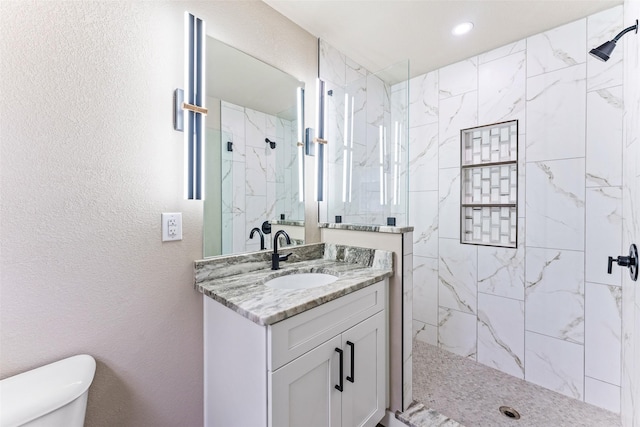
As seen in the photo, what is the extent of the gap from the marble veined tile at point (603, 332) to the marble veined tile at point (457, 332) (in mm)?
663

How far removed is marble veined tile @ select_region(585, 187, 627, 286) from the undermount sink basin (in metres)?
1.59

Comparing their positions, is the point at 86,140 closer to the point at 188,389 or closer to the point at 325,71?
the point at 188,389

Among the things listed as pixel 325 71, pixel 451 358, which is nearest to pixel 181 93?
pixel 325 71

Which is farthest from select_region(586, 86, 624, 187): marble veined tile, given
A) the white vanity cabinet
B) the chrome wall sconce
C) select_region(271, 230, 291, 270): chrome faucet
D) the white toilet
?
the white toilet

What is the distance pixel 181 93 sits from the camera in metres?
1.25

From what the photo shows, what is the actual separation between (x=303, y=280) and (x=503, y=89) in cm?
197

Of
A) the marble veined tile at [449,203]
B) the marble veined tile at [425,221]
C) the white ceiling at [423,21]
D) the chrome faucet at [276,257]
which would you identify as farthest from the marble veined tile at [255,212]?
the marble veined tile at [449,203]

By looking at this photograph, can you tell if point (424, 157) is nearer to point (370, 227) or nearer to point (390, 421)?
point (370, 227)

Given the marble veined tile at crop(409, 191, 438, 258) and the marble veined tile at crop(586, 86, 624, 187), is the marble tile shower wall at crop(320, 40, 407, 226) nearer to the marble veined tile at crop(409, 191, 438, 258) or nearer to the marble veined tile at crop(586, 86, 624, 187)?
the marble veined tile at crop(409, 191, 438, 258)

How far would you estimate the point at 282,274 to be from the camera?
150 centimetres

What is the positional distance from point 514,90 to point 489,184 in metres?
0.68

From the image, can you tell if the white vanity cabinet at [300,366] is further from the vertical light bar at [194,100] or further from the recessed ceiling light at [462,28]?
the recessed ceiling light at [462,28]

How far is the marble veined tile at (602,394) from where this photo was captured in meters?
1.65

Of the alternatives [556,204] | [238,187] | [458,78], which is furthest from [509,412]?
[458,78]
